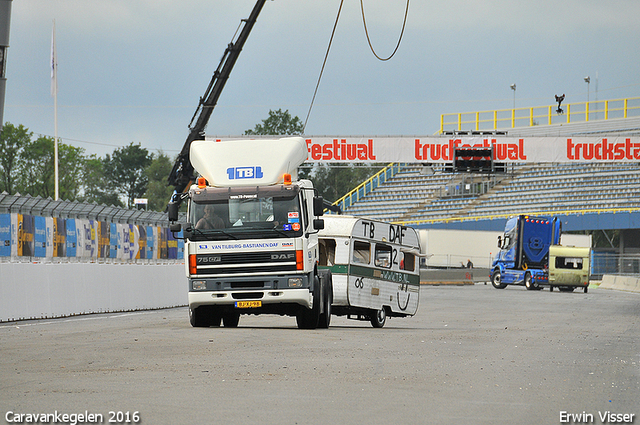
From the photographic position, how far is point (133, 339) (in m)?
14.4

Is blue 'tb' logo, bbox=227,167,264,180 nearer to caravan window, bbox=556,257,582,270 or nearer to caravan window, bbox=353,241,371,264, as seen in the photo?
caravan window, bbox=353,241,371,264

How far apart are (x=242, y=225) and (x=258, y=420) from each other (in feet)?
32.7

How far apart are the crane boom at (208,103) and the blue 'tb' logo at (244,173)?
79.9 ft

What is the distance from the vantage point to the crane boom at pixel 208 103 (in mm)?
41312

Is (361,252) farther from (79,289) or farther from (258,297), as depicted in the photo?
(79,289)

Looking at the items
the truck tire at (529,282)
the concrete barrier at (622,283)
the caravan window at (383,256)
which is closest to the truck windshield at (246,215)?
the caravan window at (383,256)

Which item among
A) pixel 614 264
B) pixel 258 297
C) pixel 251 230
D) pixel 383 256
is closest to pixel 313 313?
pixel 258 297

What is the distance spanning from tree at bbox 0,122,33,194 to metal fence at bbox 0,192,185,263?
67.3 metres

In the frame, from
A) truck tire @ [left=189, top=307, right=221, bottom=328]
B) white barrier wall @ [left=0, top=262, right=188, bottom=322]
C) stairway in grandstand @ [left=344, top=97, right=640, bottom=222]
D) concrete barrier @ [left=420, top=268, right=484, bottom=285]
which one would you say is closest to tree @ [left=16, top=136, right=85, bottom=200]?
stairway in grandstand @ [left=344, top=97, right=640, bottom=222]

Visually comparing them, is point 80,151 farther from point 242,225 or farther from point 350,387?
point 350,387

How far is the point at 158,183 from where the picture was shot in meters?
134

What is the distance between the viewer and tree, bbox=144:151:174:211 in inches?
5153

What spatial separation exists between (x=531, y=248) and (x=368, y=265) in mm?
33196

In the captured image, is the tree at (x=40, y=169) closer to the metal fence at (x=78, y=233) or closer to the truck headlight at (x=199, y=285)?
the metal fence at (x=78, y=233)
